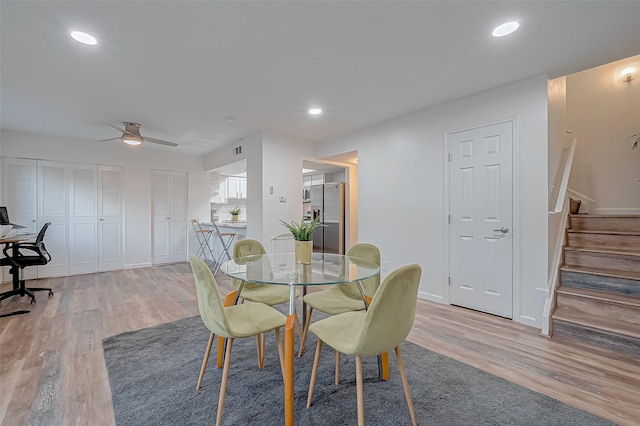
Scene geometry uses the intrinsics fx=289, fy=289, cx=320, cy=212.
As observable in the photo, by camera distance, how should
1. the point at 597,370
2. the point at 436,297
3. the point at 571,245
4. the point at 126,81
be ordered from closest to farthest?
the point at 597,370, the point at 126,81, the point at 571,245, the point at 436,297

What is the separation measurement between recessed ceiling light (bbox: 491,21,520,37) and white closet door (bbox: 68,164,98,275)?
6270 mm

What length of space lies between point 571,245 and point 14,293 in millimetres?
6505

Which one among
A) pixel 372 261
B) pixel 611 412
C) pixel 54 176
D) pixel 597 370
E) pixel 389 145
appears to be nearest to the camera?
pixel 611 412

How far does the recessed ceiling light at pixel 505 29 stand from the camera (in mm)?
1953

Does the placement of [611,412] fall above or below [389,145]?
below

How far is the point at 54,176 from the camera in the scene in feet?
16.1

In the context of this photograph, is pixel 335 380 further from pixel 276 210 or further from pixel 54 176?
pixel 54 176

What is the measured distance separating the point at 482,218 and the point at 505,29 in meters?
1.80

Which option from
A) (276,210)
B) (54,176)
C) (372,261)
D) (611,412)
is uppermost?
(54,176)

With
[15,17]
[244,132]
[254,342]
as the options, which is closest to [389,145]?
[244,132]

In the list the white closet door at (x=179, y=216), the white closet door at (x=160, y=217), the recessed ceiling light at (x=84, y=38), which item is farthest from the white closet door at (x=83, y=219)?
the recessed ceiling light at (x=84, y=38)

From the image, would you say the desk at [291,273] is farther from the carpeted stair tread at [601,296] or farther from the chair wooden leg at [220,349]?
the carpeted stair tread at [601,296]

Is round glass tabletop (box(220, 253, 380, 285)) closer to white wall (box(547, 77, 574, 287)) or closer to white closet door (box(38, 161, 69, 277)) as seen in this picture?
white wall (box(547, 77, 574, 287))

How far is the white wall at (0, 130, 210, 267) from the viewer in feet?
15.5
